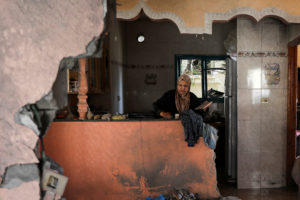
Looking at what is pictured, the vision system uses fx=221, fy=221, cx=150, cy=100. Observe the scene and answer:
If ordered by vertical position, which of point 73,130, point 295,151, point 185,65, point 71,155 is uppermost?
point 185,65

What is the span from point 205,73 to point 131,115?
3850mm

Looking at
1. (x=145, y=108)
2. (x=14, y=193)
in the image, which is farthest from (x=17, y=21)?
(x=145, y=108)

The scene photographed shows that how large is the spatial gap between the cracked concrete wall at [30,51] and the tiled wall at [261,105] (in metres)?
3.21

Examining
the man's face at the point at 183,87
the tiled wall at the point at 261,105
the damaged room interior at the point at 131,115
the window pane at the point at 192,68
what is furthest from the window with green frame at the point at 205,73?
the man's face at the point at 183,87

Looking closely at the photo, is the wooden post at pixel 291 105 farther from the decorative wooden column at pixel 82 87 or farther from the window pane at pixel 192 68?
the decorative wooden column at pixel 82 87

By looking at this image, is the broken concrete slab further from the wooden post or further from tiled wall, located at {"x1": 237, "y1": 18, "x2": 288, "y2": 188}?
the wooden post

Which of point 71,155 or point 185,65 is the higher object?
point 185,65

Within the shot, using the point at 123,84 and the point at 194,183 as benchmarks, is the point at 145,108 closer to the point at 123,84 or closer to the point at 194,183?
the point at 123,84

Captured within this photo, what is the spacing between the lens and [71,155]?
248cm

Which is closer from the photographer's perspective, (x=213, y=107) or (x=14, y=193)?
(x=14, y=193)

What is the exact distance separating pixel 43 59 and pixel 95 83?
2.30 metres

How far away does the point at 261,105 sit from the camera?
12.9ft

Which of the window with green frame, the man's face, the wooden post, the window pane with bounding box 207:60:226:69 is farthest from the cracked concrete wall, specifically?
the window pane with bounding box 207:60:226:69

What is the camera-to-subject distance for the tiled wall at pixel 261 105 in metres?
3.89
